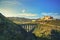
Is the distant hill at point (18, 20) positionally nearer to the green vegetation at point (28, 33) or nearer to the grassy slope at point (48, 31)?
the green vegetation at point (28, 33)

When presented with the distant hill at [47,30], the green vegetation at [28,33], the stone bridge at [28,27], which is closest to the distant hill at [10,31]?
the green vegetation at [28,33]

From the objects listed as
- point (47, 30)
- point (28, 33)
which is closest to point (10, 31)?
point (28, 33)

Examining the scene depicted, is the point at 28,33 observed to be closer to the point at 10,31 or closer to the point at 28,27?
the point at 28,27

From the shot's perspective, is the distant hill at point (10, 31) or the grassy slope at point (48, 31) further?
the grassy slope at point (48, 31)

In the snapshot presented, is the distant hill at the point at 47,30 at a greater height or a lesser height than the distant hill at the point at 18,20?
lesser

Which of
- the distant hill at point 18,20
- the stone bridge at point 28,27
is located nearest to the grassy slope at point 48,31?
the stone bridge at point 28,27

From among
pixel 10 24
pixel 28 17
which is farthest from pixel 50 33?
pixel 10 24

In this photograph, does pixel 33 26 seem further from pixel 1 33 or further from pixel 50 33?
pixel 1 33

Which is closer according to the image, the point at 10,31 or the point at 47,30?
the point at 10,31

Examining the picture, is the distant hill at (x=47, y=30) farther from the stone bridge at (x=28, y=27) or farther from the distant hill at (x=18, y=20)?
the distant hill at (x=18, y=20)
